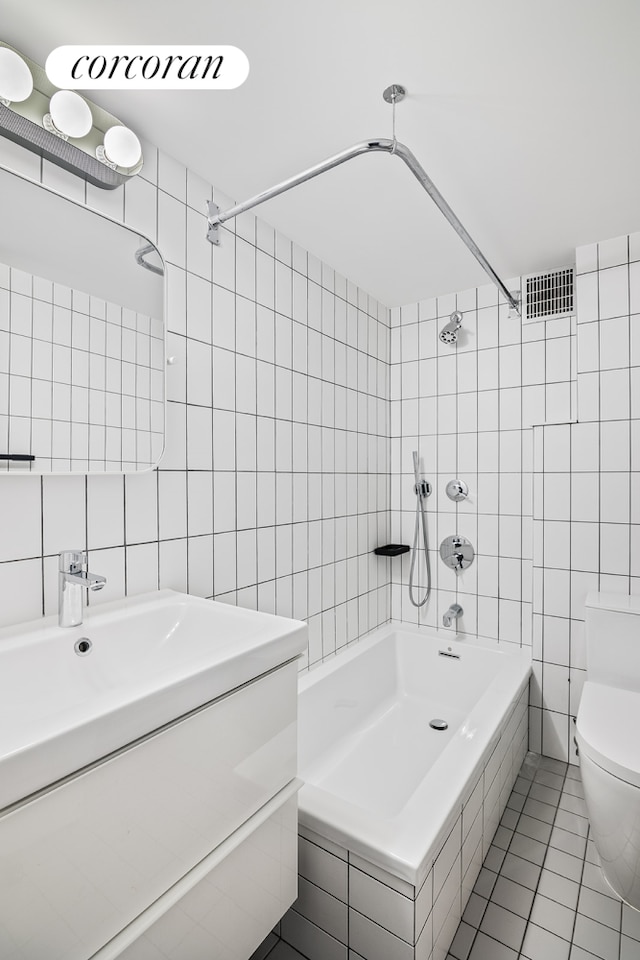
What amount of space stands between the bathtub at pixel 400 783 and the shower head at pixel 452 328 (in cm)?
160

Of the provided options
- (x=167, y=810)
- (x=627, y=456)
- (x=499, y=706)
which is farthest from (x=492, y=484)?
(x=167, y=810)

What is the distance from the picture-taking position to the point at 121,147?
1252 mm

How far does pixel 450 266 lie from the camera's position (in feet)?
7.55

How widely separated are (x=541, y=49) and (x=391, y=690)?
2528mm

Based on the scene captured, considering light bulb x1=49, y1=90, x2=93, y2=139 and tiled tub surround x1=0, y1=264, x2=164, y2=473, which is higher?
light bulb x1=49, y1=90, x2=93, y2=139

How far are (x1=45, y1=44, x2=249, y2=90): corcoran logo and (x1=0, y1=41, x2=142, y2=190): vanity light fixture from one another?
2.8 inches

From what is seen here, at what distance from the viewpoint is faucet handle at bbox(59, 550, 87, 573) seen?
1.14 meters

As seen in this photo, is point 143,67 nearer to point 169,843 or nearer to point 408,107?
point 408,107

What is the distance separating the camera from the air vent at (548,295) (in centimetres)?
229

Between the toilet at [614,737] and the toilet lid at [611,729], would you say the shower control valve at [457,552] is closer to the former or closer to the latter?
the toilet at [614,737]

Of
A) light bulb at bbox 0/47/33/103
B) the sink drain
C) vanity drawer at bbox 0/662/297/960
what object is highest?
light bulb at bbox 0/47/33/103

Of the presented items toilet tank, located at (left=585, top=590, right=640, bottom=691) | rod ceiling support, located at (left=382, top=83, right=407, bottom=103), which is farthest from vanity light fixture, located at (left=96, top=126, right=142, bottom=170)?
toilet tank, located at (left=585, top=590, right=640, bottom=691)

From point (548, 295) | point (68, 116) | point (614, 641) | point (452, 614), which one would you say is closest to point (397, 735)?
point (452, 614)

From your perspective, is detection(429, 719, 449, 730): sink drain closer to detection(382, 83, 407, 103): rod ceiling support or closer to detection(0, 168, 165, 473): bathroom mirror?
detection(0, 168, 165, 473): bathroom mirror
